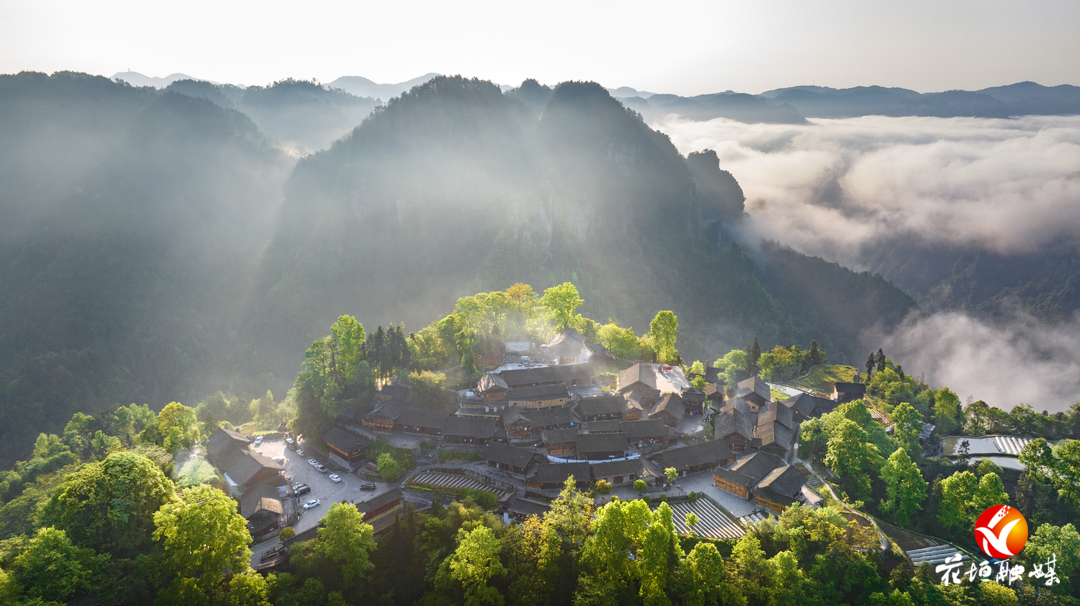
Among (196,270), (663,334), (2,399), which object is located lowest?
(2,399)

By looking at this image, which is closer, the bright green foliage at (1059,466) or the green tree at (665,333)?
the bright green foliage at (1059,466)

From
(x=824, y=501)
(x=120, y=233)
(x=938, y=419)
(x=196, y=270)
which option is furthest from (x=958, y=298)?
(x=120, y=233)

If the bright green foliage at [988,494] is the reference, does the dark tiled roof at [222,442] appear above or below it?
below

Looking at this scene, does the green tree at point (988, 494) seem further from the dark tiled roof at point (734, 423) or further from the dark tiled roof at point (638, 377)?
the dark tiled roof at point (638, 377)

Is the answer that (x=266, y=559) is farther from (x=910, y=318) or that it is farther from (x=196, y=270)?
(x=910, y=318)

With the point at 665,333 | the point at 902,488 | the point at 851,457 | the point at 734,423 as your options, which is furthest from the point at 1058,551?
the point at 665,333

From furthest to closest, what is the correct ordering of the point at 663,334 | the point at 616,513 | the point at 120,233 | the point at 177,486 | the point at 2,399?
1. the point at 120,233
2. the point at 2,399
3. the point at 663,334
4. the point at 177,486
5. the point at 616,513

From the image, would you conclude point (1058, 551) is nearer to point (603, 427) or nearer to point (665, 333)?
point (603, 427)

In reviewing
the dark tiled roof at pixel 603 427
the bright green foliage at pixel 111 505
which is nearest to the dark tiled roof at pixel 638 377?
the dark tiled roof at pixel 603 427
